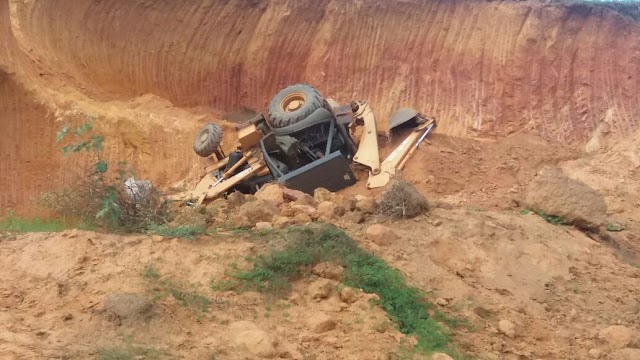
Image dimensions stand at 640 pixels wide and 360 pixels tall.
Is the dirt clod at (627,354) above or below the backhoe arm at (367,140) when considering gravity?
below

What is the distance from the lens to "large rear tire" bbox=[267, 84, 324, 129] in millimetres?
10617

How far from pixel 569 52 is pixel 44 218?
9232 millimetres

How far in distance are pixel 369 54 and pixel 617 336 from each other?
9.80 meters

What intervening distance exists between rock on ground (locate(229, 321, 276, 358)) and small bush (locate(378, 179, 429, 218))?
8.83 feet

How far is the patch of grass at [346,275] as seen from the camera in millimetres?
5445

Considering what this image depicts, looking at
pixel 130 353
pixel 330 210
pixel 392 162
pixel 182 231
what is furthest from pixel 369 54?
pixel 130 353

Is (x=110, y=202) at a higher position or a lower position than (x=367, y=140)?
higher

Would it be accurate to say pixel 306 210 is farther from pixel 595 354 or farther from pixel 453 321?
pixel 595 354

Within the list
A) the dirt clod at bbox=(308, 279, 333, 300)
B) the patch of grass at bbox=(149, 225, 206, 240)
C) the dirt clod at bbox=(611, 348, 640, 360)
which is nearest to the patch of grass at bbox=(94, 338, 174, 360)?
the dirt clod at bbox=(308, 279, 333, 300)

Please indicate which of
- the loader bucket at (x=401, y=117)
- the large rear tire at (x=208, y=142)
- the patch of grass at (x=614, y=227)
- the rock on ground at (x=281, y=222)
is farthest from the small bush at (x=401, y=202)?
the large rear tire at (x=208, y=142)

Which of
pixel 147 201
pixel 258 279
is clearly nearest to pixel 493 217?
pixel 258 279

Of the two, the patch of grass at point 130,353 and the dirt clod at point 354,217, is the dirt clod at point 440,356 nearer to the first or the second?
the patch of grass at point 130,353

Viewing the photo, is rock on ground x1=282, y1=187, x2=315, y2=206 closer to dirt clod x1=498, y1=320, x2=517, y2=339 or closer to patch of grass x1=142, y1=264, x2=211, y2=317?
patch of grass x1=142, y1=264, x2=211, y2=317

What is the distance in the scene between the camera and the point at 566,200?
25.6 feet
